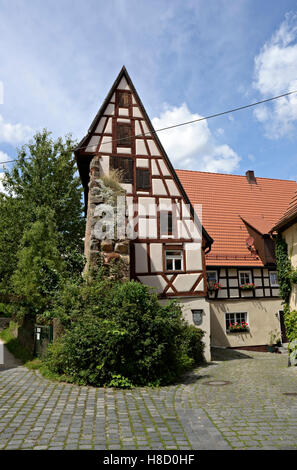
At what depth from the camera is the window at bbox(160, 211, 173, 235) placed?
575 inches

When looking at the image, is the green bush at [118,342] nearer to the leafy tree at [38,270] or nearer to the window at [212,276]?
the leafy tree at [38,270]

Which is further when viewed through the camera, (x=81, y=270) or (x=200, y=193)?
(x=200, y=193)

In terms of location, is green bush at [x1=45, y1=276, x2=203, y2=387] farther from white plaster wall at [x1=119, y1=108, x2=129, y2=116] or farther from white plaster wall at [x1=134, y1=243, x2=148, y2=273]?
white plaster wall at [x1=119, y1=108, x2=129, y2=116]

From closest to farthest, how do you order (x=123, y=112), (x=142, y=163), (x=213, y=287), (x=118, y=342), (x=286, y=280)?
(x=118, y=342), (x=286, y=280), (x=142, y=163), (x=123, y=112), (x=213, y=287)

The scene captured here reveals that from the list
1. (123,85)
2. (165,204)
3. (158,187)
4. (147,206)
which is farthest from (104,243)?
(123,85)

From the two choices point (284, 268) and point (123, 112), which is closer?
point (284, 268)

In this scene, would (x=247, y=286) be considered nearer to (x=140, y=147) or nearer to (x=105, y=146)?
(x=140, y=147)

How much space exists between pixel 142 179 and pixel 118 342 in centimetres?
798

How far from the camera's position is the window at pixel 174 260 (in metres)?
14.5

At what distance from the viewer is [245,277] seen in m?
19.1
